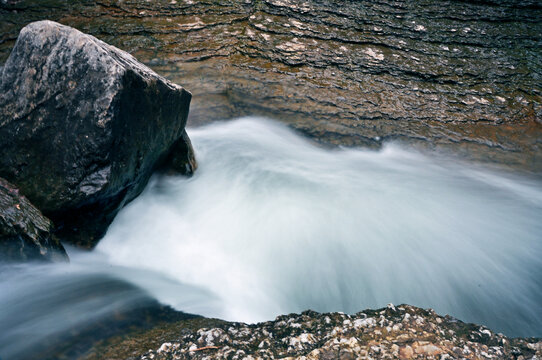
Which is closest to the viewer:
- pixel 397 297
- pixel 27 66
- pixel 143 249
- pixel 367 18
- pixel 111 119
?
pixel 111 119

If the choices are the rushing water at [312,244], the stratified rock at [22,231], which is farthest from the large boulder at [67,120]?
the rushing water at [312,244]

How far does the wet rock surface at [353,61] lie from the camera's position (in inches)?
184

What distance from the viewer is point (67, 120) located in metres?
2.33

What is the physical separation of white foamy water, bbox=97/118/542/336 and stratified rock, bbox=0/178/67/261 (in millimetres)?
530

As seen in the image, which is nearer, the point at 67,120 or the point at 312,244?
the point at 67,120

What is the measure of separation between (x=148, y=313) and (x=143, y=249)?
3.01ft

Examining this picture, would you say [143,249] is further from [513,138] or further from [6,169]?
[513,138]

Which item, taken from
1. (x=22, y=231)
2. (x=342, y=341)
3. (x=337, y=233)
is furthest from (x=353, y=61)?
(x=22, y=231)

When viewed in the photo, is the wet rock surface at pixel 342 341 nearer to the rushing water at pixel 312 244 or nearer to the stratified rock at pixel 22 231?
the rushing water at pixel 312 244

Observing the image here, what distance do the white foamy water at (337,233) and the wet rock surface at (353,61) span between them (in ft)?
1.79

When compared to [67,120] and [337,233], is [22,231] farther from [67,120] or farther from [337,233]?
[337,233]

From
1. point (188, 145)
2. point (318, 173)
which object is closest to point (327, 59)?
point (318, 173)

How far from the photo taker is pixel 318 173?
13.7 feet

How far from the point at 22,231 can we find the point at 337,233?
8.38 ft
